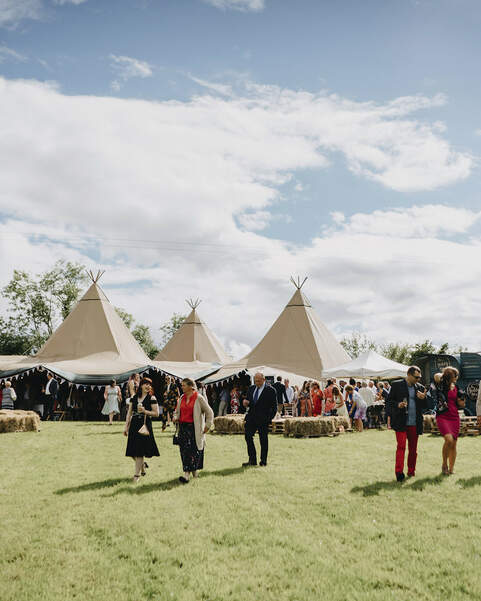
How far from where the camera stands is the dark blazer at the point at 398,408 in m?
7.86

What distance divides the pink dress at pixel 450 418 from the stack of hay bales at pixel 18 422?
12495mm

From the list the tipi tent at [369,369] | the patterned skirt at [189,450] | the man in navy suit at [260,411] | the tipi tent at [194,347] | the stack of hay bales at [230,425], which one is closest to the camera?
the patterned skirt at [189,450]

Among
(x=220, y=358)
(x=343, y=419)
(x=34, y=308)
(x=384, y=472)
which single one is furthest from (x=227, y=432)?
(x=34, y=308)

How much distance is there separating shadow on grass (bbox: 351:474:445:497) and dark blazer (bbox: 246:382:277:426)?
2439mm

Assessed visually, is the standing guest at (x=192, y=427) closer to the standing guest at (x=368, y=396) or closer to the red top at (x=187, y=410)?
the red top at (x=187, y=410)

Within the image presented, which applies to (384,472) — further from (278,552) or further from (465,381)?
(465,381)

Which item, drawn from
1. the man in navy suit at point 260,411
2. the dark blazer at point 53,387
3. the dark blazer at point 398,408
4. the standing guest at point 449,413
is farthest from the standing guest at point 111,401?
the standing guest at point 449,413

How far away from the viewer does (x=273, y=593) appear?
12.1ft

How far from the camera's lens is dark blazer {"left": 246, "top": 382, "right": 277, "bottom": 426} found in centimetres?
932

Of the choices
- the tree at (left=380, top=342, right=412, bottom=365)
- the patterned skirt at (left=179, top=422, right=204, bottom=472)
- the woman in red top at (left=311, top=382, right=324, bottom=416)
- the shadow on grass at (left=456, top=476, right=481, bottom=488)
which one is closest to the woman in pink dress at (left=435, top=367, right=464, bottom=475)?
the shadow on grass at (left=456, top=476, right=481, bottom=488)

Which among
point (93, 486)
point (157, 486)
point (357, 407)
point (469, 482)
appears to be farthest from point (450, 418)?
point (357, 407)

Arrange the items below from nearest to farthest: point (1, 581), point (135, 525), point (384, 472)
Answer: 1. point (1, 581)
2. point (135, 525)
3. point (384, 472)

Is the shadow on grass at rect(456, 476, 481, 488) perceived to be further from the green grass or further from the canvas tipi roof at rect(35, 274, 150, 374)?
the canvas tipi roof at rect(35, 274, 150, 374)

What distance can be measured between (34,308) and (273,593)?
58.9 m
